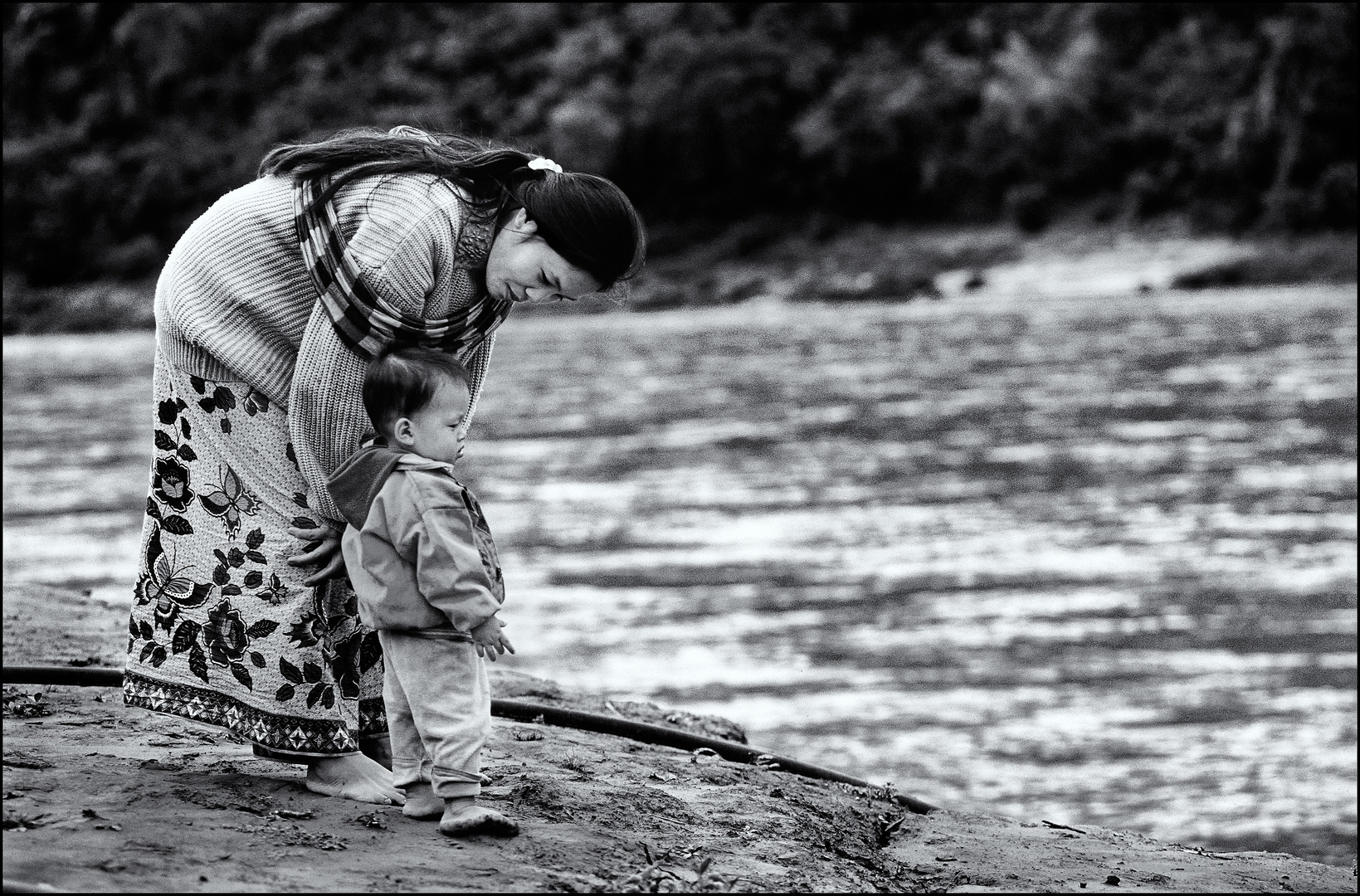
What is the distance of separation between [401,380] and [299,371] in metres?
0.22

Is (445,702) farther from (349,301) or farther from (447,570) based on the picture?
(349,301)

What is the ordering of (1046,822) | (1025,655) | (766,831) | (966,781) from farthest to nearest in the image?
(1025,655) → (966,781) → (1046,822) → (766,831)

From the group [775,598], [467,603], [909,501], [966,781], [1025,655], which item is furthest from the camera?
[909,501]

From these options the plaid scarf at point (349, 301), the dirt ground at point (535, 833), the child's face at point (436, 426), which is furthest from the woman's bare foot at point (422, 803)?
the plaid scarf at point (349, 301)

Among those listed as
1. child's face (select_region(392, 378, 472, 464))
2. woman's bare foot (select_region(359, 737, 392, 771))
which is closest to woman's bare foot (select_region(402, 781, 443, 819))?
woman's bare foot (select_region(359, 737, 392, 771))

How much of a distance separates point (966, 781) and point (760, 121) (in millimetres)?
51318

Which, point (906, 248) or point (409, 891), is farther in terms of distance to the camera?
point (906, 248)

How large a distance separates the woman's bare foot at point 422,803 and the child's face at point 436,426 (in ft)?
2.36

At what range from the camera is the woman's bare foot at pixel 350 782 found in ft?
12.3

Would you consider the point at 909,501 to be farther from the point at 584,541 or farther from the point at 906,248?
the point at 906,248

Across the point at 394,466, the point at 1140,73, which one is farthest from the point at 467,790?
the point at 1140,73

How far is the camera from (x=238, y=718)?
12.2ft

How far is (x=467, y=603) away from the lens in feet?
11.1

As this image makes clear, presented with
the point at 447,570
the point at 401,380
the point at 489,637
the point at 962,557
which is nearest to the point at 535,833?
the point at 489,637
